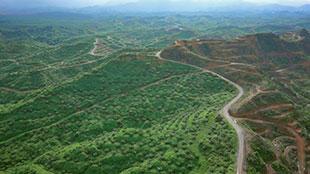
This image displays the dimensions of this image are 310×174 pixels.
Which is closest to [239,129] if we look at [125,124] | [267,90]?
[125,124]

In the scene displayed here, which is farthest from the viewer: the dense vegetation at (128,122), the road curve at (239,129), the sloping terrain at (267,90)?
the sloping terrain at (267,90)

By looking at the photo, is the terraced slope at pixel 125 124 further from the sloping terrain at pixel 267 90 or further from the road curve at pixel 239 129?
the sloping terrain at pixel 267 90

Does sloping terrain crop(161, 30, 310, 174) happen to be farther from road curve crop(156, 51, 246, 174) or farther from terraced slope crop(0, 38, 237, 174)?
terraced slope crop(0, 38, 237, 174)

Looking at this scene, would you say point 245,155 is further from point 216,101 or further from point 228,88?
point 228,88

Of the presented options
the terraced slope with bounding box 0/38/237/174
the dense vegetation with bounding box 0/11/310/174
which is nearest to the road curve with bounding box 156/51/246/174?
the dense vegetation with bounding box 0/11/310/174

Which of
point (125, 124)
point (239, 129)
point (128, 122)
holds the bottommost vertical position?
point (125, 124)

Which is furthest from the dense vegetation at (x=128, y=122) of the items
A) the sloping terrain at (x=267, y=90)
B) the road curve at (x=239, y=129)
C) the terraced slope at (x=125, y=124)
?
the road curve at (x=239, y=129)

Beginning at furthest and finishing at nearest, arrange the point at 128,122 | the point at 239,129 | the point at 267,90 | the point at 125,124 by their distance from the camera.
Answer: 1. the point at 267,90
2. the point at 128,122
3. the point at 125,124
4. the point at 239,129

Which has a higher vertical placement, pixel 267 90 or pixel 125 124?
pixel 267 90

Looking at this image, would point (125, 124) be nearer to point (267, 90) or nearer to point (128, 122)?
point (128, 122)

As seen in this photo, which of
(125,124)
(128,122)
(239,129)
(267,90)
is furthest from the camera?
(267,90)

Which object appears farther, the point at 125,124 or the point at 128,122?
the point at 128,122
